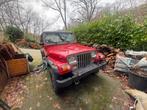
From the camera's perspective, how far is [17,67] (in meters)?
5.73

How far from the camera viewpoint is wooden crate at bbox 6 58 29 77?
221 inches

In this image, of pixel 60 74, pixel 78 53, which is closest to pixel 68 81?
pixel 60 74

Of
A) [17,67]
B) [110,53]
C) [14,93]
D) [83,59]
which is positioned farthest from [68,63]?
[110,53]

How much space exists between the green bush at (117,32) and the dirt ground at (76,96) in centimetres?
199

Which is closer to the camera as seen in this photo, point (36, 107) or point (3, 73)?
point (36, 107)

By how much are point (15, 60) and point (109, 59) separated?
146 inches

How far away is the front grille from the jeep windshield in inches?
50.8

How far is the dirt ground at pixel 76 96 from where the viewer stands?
3.81 meters

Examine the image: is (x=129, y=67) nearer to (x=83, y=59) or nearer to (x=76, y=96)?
(x=83, y=59)

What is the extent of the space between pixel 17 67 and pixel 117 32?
451 cm

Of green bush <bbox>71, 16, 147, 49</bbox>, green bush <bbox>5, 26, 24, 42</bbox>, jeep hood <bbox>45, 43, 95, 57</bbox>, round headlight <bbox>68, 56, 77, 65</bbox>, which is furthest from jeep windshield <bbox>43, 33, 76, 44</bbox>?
green bush <bbox>5, 26, 24, 42</bbox>

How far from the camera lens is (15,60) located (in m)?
5.67

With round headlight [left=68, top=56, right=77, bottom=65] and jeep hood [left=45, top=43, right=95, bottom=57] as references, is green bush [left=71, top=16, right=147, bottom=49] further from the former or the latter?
round headlight [left=68, top=56, right=77, bottom=65]

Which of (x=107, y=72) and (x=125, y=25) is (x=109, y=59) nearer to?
(x=107, y=72)
